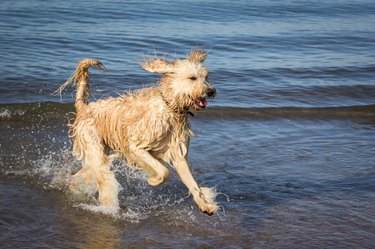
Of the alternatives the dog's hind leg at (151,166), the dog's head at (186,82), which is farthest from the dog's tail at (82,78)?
the dog's head at (186,82)

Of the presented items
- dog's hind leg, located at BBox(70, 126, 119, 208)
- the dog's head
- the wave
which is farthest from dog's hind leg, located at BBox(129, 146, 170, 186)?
the wave

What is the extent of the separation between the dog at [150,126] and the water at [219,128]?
1.54 ft

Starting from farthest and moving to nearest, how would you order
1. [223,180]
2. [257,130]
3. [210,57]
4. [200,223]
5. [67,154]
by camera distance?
[210,57]
[257,130]
[67,154]
[223,180]
[200,223]

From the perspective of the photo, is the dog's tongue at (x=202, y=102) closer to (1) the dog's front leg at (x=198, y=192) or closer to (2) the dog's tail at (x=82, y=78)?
(1) the dog's front leg at (x=198, y=192)

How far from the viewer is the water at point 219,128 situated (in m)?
7.36

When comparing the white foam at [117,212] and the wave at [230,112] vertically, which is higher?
the wave at [230,112]

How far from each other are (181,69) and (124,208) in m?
1.95

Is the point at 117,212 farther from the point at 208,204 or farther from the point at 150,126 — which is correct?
the point at 208,204

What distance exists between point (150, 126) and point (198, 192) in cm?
82

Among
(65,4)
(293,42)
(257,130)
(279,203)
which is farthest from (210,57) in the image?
(279,203)

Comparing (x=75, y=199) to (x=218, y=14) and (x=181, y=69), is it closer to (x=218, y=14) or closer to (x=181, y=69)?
(x=181, y=69)

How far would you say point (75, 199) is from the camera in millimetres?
8203

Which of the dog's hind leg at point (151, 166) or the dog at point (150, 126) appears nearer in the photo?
the dog at point (150, 126)

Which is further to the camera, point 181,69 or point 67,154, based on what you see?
point 67,154
